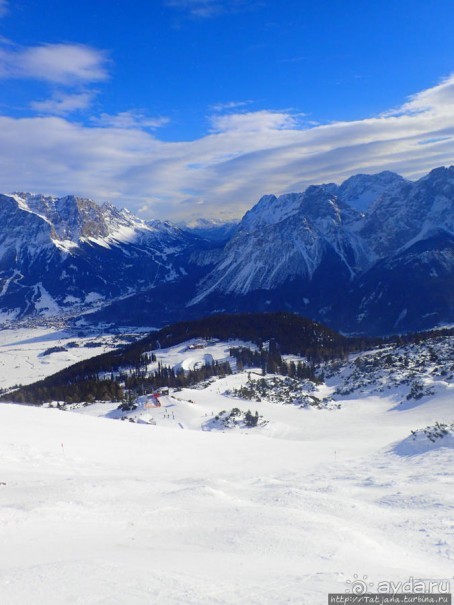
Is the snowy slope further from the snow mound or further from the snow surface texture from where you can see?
the snow mound

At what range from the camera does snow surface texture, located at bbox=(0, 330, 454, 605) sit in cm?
1082

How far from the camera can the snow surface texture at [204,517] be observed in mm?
10820

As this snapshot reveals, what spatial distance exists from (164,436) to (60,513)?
25014mm

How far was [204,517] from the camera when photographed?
56.7ft

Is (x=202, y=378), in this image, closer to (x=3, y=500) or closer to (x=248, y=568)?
(x=3, y=500)

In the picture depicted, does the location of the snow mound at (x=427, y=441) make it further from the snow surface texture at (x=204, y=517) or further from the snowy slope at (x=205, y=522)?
the snowy slope at (x=205, y=522)

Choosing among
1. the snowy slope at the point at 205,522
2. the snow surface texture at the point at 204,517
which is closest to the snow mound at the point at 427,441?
the snow surface texture at the point at 204,517

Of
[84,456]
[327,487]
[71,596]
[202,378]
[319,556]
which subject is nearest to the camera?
[71,596]

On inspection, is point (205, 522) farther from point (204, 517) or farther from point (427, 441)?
point (427, 441)

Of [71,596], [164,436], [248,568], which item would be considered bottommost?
[164,436]

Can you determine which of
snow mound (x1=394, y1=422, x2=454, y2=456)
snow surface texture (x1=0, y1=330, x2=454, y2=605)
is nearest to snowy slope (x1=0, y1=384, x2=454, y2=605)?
snow surface texture (x1=0, y1=330, x2=454, y2=605)

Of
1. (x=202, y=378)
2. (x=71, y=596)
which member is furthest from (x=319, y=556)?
(x=202, y=378)

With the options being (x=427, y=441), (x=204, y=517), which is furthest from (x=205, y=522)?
(x=427, y=441)

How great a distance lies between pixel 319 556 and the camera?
13.0 metres
